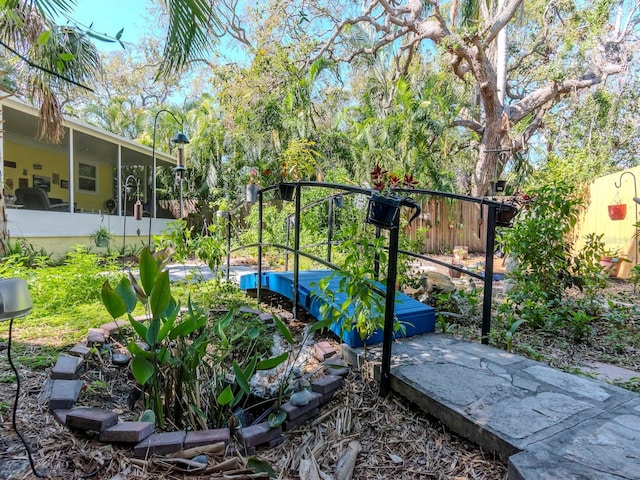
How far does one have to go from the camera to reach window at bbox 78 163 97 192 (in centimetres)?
1018

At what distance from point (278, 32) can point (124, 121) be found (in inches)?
377

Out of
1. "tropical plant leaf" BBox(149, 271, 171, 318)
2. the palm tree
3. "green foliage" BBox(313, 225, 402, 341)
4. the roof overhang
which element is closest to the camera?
"tropical plant leaf" BBox(149, 271, 171, 318)

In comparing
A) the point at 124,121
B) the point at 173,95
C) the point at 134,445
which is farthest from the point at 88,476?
the point at 173,95

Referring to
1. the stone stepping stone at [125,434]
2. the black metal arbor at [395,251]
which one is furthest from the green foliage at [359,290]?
the stone stepping stone at [125,434]

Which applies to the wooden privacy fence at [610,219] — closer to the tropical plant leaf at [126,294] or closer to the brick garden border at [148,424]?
the brick garden border at [148,424]

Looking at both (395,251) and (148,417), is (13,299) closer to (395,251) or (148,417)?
(148,417)

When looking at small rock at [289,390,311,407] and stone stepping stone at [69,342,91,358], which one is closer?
small rock at [289,390,311,407]

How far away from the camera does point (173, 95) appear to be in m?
17.4

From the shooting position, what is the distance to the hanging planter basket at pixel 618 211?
541 cm

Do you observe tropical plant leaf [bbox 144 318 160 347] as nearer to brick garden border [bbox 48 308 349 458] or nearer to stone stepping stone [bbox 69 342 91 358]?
brick garden border [bbox 48 308 349 458]

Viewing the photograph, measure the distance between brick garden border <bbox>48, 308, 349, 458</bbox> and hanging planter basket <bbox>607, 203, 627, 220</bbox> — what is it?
565cm

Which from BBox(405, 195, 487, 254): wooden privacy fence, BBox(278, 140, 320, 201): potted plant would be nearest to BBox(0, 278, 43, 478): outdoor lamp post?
BBox(278, 140, 320, 201): potted plant

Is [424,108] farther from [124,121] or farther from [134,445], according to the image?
[124,121]

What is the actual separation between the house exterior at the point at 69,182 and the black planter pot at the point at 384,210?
351 centimetres
